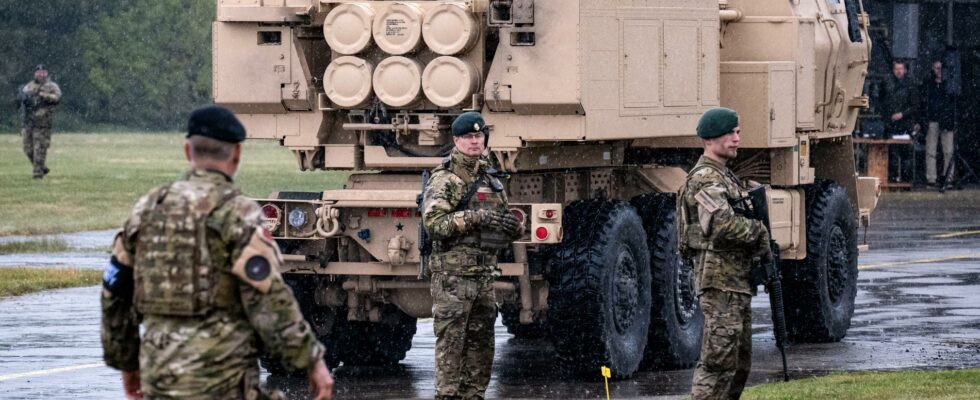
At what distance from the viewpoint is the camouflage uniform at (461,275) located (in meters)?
10.4

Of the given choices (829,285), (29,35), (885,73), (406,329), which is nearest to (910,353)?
(829,285)

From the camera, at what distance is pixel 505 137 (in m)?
12.1

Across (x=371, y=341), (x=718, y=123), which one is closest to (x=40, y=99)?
(x=371, y=341)

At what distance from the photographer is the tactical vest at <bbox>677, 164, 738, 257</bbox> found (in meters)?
9.61

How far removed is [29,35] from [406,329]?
62.3 m

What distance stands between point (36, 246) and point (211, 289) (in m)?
17.5

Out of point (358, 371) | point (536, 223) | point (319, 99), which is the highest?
point (319, 99)

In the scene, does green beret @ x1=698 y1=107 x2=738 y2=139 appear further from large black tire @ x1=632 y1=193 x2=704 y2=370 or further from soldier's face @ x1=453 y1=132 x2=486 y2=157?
large black tire @ x1=632 y1=193 x2=704 y2=370

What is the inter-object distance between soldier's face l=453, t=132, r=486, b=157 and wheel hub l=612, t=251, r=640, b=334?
2.24 m

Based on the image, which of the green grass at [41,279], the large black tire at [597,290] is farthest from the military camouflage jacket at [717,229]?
the green grass at [41,279]

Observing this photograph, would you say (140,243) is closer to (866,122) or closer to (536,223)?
(536,223)

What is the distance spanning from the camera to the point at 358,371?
13555mm

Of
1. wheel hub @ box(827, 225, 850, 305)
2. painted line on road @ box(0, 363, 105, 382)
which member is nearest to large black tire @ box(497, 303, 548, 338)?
wheel hub @ box(827, 225, 850, 305)

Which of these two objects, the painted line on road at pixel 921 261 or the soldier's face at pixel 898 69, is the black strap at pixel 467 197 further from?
the soldier's face at pixel 898 69
